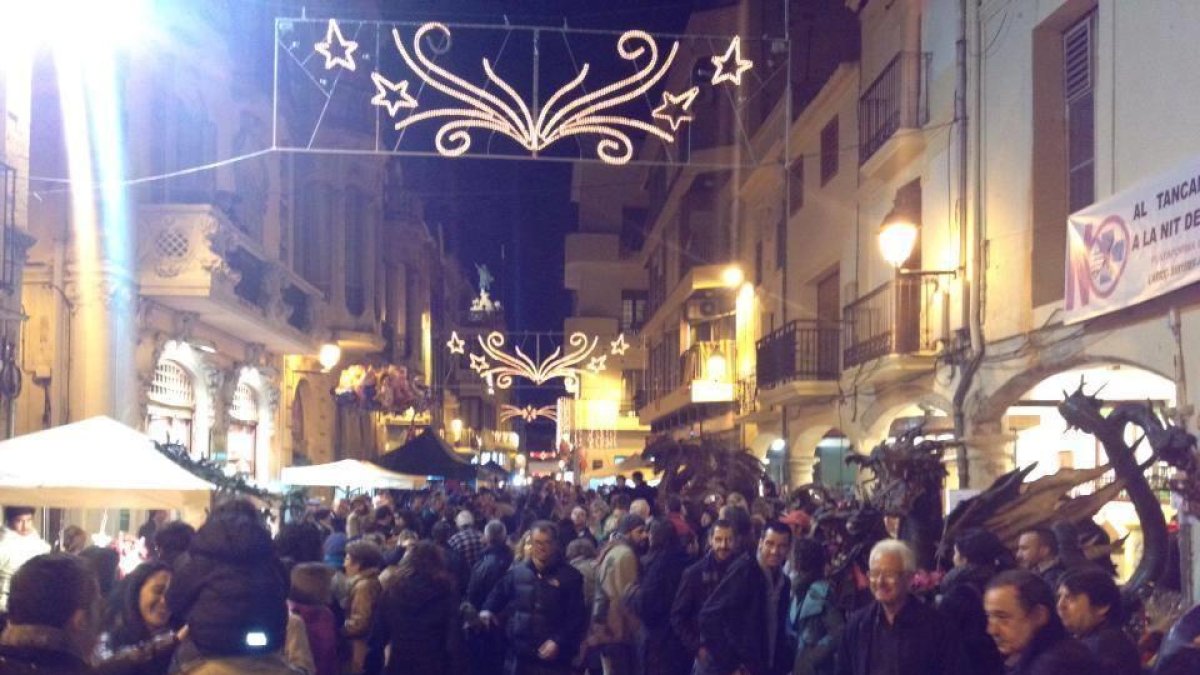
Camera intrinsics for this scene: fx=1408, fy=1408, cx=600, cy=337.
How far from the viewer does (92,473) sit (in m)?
9.06

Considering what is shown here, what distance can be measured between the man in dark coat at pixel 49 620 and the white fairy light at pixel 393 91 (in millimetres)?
8123

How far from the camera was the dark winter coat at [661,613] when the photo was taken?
972 centimetres

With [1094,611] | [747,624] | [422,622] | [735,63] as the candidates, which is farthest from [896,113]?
[1094,611]

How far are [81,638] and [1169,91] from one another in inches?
377

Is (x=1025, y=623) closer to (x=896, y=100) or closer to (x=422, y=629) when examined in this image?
(x=422, y=629)

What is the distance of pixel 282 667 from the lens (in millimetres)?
5891

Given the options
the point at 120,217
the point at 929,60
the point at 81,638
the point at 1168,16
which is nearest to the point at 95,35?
the point at 120,217

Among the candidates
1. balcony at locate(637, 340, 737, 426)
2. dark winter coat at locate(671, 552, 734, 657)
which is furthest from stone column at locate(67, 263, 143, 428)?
balcony at locate(637, 340, 737, 426)

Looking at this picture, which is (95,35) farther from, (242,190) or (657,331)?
(657,331)

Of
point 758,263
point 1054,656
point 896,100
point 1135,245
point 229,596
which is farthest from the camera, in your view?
point 758,263

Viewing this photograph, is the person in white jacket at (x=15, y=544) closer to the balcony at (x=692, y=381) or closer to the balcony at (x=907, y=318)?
the balcony at (x=907, y=318)

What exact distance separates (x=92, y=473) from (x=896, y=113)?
12230 millimetres

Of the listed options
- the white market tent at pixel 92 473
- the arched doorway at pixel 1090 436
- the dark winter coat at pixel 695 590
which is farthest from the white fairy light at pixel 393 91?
the arched doorway at pixel 1090 436

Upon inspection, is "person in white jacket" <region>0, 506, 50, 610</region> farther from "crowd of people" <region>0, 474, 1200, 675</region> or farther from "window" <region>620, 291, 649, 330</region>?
"window" <region>620, 291, 649, 330</region>
